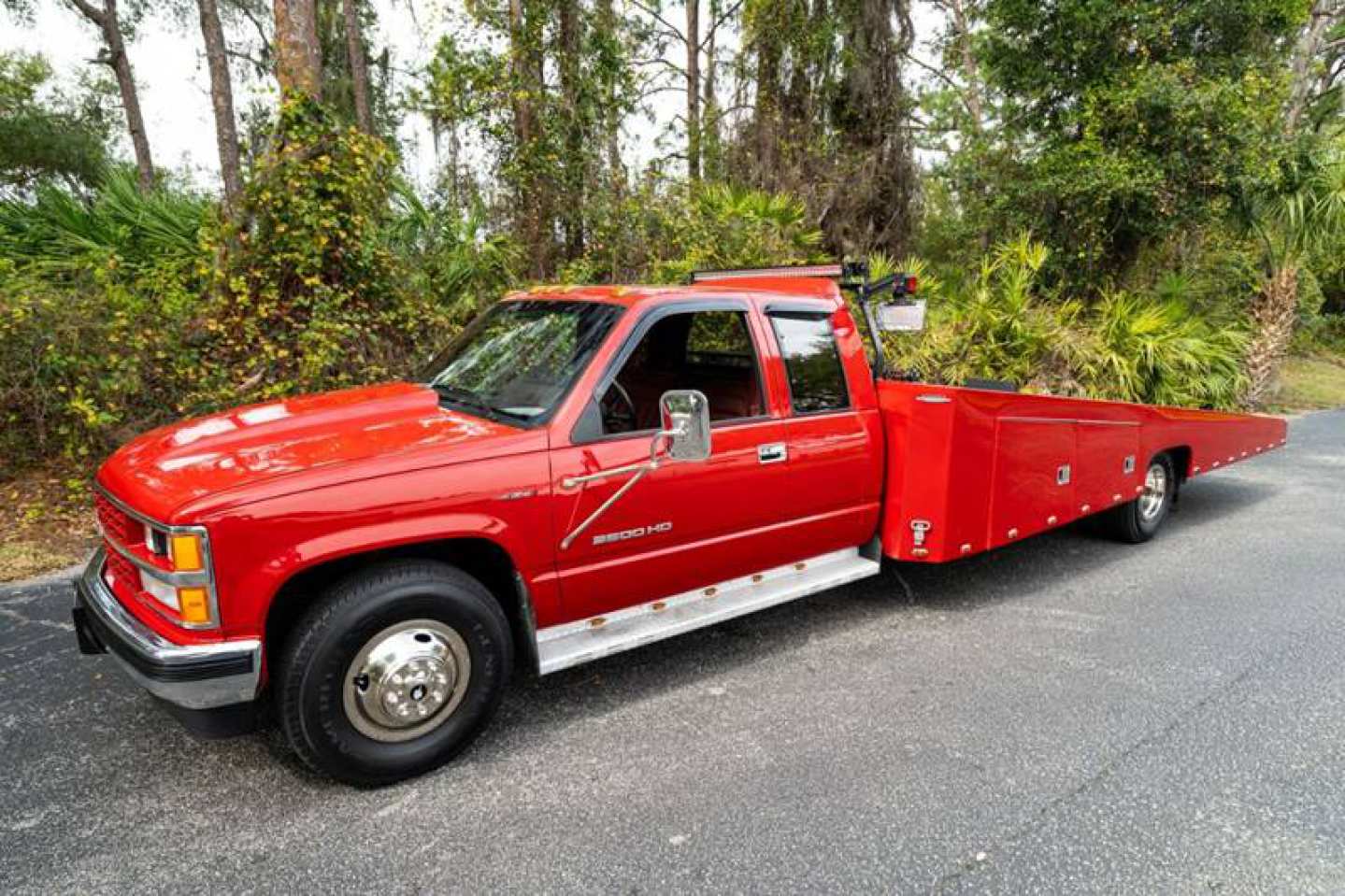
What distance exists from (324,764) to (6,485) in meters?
5.53

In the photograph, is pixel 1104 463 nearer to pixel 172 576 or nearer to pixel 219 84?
pixel 172 576

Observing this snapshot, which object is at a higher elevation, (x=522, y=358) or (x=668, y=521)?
(x=522, y=358)

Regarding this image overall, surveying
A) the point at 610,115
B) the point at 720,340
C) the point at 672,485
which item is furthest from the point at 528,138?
the point at 672,485

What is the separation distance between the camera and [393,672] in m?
2.78

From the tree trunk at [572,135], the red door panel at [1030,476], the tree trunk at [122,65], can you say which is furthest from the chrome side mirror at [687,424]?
the tree trunk at [122,65]

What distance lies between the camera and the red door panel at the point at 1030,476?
175 inches

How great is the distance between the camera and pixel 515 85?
9656 mm

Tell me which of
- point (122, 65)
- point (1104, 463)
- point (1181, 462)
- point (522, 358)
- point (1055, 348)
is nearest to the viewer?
point (522, 358)

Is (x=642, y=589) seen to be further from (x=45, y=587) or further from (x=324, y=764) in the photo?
(x=45, y=587)

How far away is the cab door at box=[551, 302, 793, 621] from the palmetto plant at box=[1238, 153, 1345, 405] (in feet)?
34.6

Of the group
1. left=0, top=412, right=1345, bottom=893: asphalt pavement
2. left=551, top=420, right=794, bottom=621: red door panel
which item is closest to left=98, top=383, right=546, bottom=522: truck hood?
left=551, top=420, right=794, bottom=621: red door panel

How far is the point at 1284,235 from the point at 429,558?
13422mm

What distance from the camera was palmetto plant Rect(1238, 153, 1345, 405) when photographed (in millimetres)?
10805

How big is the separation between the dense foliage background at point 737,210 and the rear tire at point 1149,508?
3628mm
